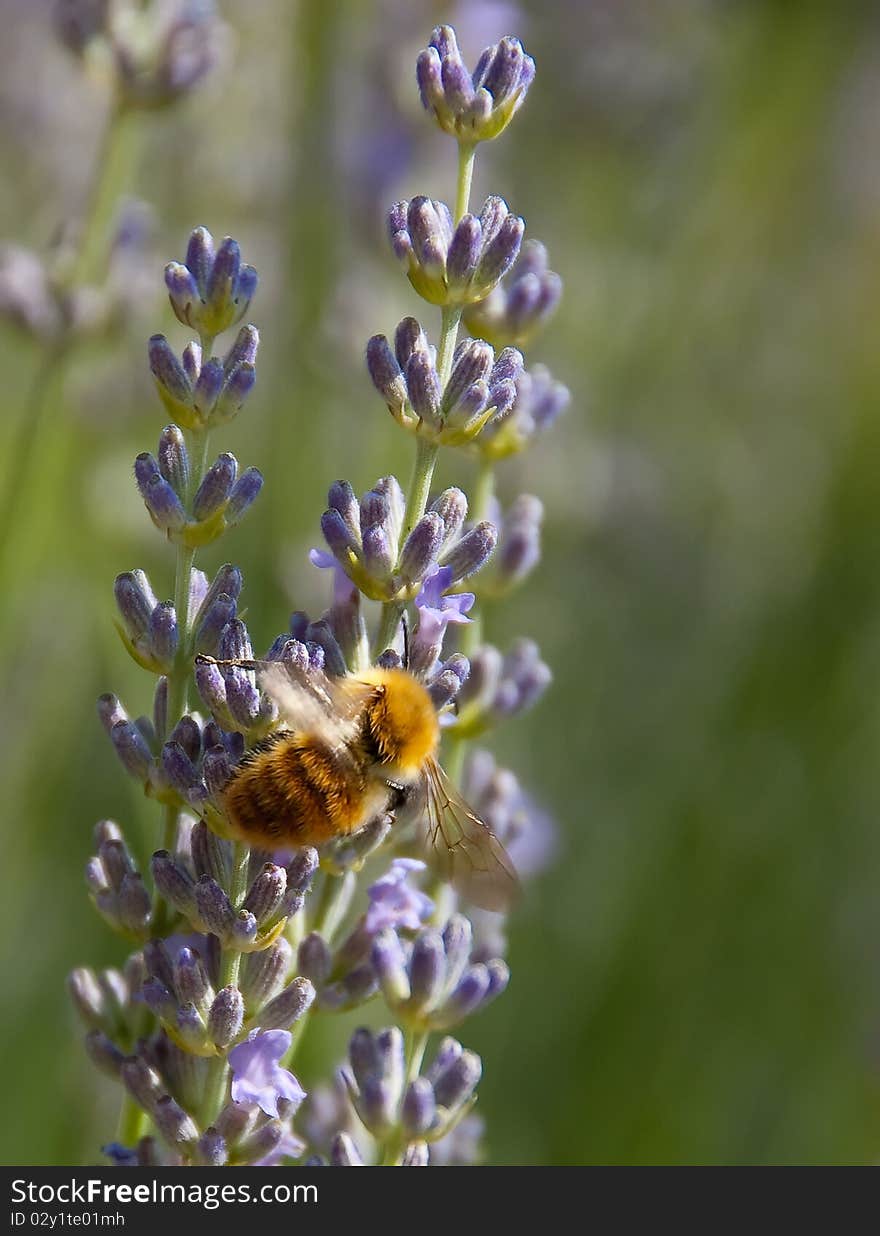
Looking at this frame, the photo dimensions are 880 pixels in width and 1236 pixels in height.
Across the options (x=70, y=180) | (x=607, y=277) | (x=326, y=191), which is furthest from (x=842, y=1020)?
(x=70, y=180)

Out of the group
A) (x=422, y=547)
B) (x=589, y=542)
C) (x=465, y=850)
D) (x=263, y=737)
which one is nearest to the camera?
(x=422, y=547)

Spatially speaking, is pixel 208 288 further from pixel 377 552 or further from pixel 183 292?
pixel 377 552

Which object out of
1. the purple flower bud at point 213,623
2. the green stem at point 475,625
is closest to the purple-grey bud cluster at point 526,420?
the green stem at point 475,625

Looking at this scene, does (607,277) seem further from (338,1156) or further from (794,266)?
(338,1156)

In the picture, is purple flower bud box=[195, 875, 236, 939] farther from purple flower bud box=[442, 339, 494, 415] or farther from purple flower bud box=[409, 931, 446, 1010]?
purple flower bud box=[442, 339, 494, 415]

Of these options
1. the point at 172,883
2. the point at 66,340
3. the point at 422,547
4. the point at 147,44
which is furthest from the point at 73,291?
the point at 172,883

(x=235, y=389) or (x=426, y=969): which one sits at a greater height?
(x=235, y=389)

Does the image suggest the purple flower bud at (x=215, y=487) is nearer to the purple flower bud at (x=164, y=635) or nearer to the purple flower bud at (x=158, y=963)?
the purple flower bud at (x=164, y=635)
